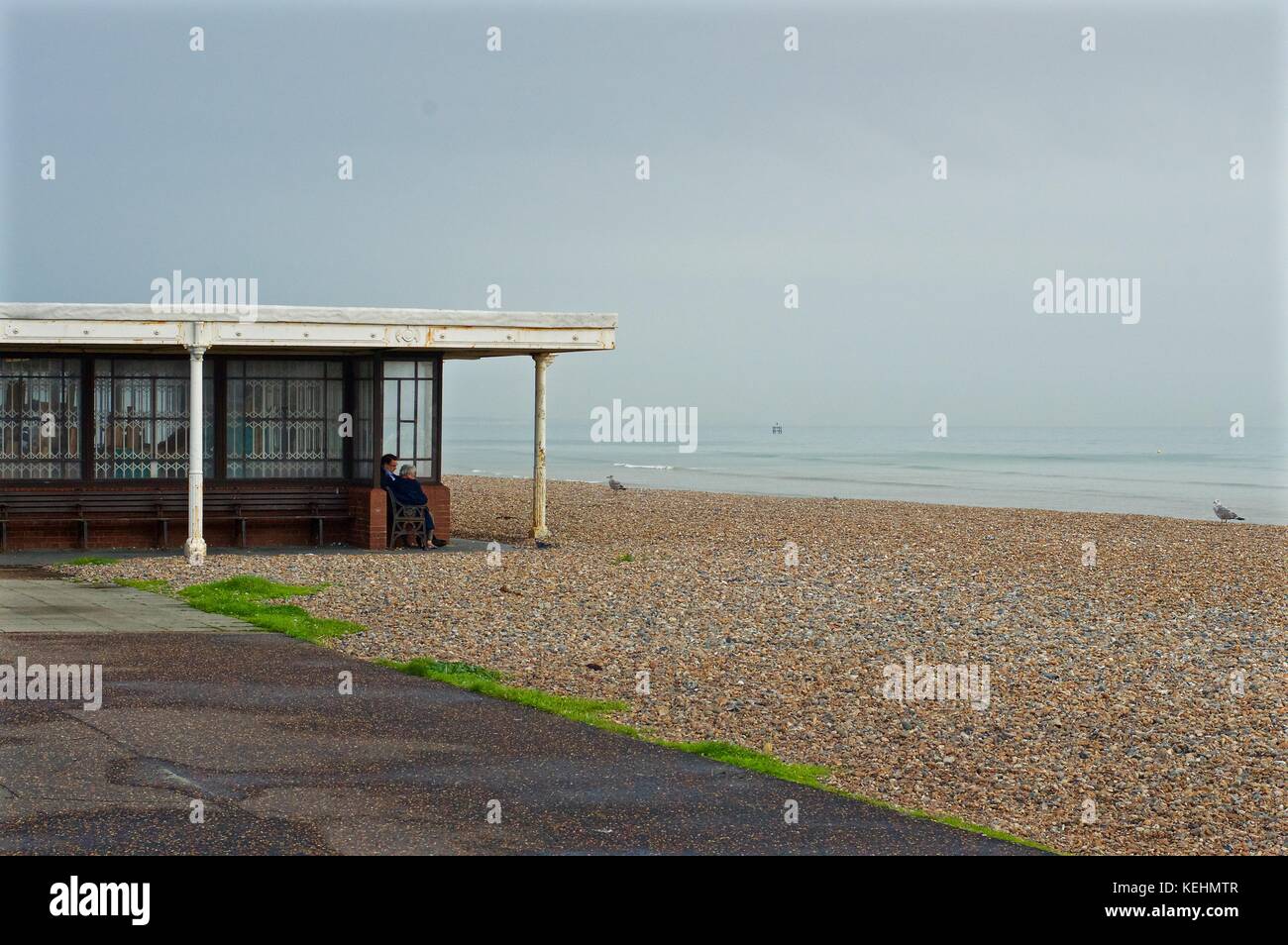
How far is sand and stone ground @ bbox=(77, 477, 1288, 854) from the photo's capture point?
7918mm

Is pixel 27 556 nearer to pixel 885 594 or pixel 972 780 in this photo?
pixel 885 594

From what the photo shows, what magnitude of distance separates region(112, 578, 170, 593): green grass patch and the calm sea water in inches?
1024

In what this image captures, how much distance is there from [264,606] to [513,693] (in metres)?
4.91

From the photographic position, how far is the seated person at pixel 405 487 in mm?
20016

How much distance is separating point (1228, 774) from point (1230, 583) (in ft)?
31.1

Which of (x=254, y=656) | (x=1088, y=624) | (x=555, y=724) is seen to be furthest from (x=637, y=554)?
(x=555, y=724)

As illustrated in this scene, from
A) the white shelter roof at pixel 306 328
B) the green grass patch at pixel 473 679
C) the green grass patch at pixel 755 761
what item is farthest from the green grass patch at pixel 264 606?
the green grass patch at pixel 755 761

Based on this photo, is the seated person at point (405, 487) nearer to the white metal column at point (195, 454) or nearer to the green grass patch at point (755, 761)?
the white metal column at point (195, 454)

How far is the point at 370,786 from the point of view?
7.41 m

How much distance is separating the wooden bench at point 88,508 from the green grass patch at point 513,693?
32.3ft

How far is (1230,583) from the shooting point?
55.6 feet

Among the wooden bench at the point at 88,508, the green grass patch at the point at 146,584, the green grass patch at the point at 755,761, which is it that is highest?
the wooden bench at the point at 88,508

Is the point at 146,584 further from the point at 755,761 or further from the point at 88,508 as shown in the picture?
the point at 755,761

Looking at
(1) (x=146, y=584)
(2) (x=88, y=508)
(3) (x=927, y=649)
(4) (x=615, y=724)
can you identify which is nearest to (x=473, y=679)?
(4) (x=615, y=724)
